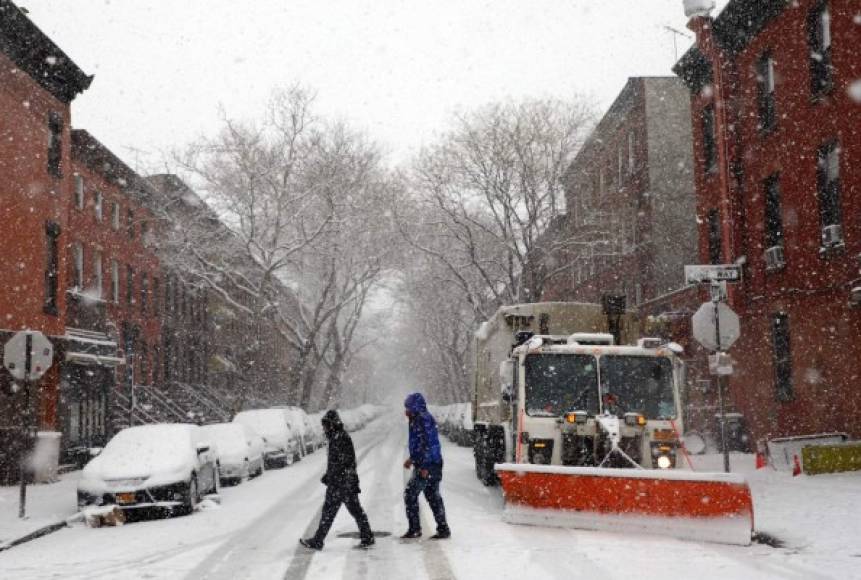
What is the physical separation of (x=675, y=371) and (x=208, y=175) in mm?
27106

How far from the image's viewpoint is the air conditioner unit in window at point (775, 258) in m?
23.1

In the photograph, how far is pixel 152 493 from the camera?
14555 millimetres

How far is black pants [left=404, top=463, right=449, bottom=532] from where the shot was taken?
1080 centimetres

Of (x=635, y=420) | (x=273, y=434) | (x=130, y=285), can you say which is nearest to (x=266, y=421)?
(x=273, y=434)

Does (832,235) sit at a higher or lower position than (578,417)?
higher

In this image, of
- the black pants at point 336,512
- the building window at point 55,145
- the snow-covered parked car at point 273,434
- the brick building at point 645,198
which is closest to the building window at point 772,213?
the brick building at point 645,198

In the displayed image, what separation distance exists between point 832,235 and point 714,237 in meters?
8.11

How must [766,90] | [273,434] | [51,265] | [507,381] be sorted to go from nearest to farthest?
[507,381]
[766,90]
[51,265]
[273,434]

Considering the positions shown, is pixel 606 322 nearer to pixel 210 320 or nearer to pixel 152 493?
pixel 152 493

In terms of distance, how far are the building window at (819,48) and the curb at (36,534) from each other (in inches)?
689

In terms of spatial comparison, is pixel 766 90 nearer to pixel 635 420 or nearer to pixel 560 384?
pixel 560 384

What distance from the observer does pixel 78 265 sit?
1278 inches

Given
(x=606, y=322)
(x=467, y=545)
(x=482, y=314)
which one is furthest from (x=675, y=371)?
(x=482, y=314)

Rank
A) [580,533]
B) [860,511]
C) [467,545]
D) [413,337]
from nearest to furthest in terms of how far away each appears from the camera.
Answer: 1. [467,545]
2. [580,533]
3. [860,511]
4. [413,337]
